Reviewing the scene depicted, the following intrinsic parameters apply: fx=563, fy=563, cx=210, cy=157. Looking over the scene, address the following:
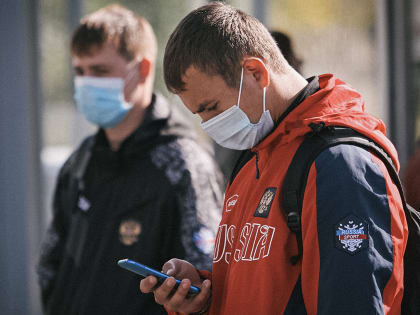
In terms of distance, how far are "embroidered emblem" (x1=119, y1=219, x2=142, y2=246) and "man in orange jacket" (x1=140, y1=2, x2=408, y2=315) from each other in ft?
2.47

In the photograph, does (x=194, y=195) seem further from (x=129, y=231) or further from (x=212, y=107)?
(x=212, y=107)

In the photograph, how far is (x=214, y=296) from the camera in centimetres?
180

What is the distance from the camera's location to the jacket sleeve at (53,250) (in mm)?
3141

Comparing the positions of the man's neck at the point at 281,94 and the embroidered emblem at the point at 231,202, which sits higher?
the man's neck at the point at 281,94

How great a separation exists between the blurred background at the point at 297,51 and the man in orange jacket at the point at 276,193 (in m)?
2.81

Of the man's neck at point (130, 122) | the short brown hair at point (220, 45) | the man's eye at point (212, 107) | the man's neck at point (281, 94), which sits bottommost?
the man's neck at point (130, 122)

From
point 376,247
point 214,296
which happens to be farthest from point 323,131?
point 214,296

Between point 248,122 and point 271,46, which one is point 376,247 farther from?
point 271,46

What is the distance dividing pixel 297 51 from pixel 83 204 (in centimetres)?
226

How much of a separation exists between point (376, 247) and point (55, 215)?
2242 mm

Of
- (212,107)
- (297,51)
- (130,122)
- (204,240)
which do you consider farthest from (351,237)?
(297,51)

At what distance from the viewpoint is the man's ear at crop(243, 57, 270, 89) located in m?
1.69

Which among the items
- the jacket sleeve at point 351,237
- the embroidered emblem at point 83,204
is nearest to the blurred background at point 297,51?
the embroidered emblem at point 83,204

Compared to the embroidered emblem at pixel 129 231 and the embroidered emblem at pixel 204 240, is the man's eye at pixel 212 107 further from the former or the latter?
the embroidered emblem at pixel 129 231
